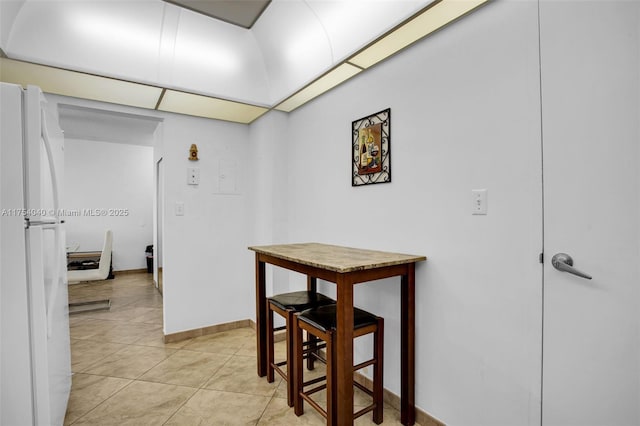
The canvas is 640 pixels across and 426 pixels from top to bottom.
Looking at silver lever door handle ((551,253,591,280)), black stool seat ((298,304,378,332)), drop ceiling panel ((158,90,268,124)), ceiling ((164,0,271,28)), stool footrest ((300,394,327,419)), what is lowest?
stool footrest ((300,394,327,419))

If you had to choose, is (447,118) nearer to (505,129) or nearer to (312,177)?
(505,129)

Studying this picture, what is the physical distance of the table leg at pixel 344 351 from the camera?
1.52m

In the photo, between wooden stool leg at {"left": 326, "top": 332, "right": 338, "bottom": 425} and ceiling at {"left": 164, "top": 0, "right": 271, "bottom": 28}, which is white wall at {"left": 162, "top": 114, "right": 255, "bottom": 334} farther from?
wooden stool leg at {"left": 326, "top": 332, "right": 338, "bottom": 425}

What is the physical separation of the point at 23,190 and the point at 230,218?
2.12 metres

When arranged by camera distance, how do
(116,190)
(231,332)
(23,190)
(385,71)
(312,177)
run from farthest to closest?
(116,190)
(231,332)
(312,177)
(385,71)
(23,190)

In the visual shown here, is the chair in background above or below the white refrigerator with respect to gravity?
below

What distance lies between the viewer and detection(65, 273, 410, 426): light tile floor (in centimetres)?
189

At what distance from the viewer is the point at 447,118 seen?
1.66 metres

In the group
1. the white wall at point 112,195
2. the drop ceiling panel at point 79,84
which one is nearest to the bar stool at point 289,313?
the drop ceiling panel at point 79,84

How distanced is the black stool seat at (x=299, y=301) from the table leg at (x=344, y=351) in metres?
0.54

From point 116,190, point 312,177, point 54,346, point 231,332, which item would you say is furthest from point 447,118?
point 116,190

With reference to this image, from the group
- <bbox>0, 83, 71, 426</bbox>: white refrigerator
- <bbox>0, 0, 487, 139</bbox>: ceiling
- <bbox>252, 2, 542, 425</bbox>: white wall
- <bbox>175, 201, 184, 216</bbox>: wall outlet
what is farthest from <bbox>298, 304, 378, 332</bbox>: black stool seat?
<bbox>175, 201, 184, 216</bbox>: wall outlet

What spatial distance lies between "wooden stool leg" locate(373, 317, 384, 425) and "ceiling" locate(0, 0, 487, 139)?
160 cm

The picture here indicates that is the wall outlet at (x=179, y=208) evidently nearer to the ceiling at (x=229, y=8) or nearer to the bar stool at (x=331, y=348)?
the ceiling at (x=229, y=8)
